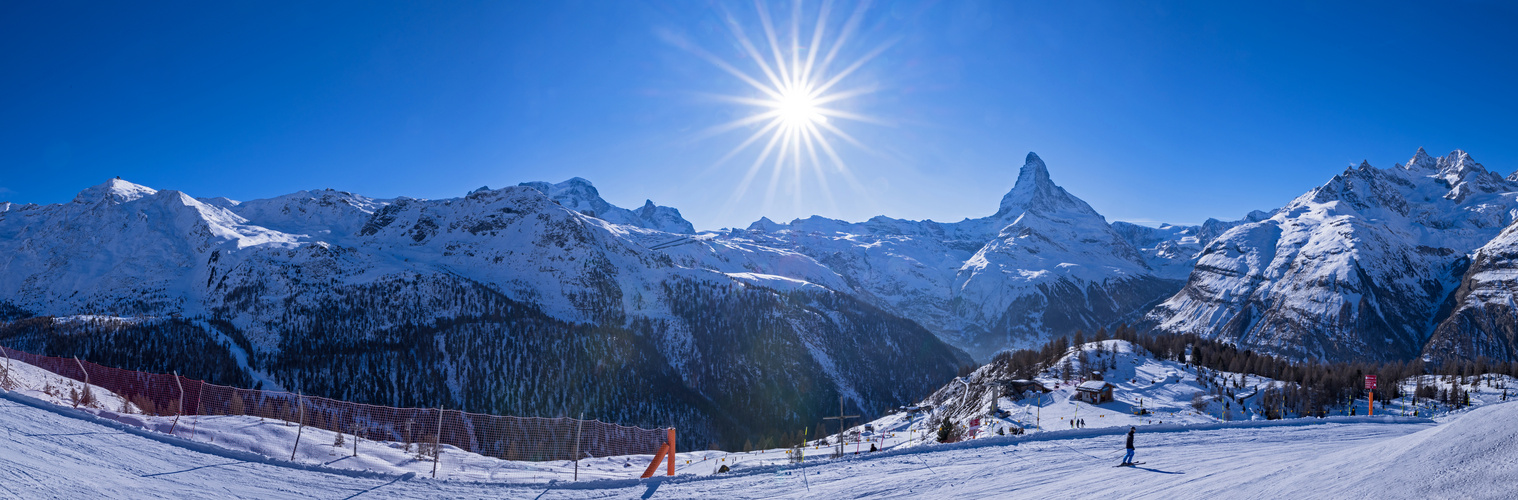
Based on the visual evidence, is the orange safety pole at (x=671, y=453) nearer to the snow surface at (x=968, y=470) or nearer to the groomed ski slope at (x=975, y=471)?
the snow surface at (x=968, y=470)

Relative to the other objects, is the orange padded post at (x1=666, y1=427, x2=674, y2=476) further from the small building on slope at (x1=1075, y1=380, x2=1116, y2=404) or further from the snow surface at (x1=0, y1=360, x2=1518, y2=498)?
the small building on slope at (x1=1075, y1=380, x2=1116, y2=404)

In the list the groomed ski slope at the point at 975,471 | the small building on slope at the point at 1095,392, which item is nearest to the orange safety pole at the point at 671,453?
the groomed ski slope at the point at 975,471

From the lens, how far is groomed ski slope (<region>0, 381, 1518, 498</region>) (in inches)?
562

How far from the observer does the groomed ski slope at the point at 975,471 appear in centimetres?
1427

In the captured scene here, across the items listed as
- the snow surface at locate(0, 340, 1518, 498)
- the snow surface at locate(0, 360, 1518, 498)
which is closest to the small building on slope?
the snow surface at locate(0, 340, 1518, 498)

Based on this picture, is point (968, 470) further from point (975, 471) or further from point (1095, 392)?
point (1095, 392)

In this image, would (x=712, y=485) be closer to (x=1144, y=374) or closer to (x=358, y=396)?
(x=1144, y=374)

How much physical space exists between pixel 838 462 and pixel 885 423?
7670cm

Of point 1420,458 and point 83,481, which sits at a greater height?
point 1420,458

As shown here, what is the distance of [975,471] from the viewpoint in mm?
26484

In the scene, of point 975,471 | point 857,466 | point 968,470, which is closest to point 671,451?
point 857,466

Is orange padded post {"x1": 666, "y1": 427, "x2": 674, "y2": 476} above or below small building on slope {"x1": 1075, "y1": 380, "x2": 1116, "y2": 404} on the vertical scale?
below

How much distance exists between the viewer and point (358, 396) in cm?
14275

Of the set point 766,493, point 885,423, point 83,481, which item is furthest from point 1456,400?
point 83,481
